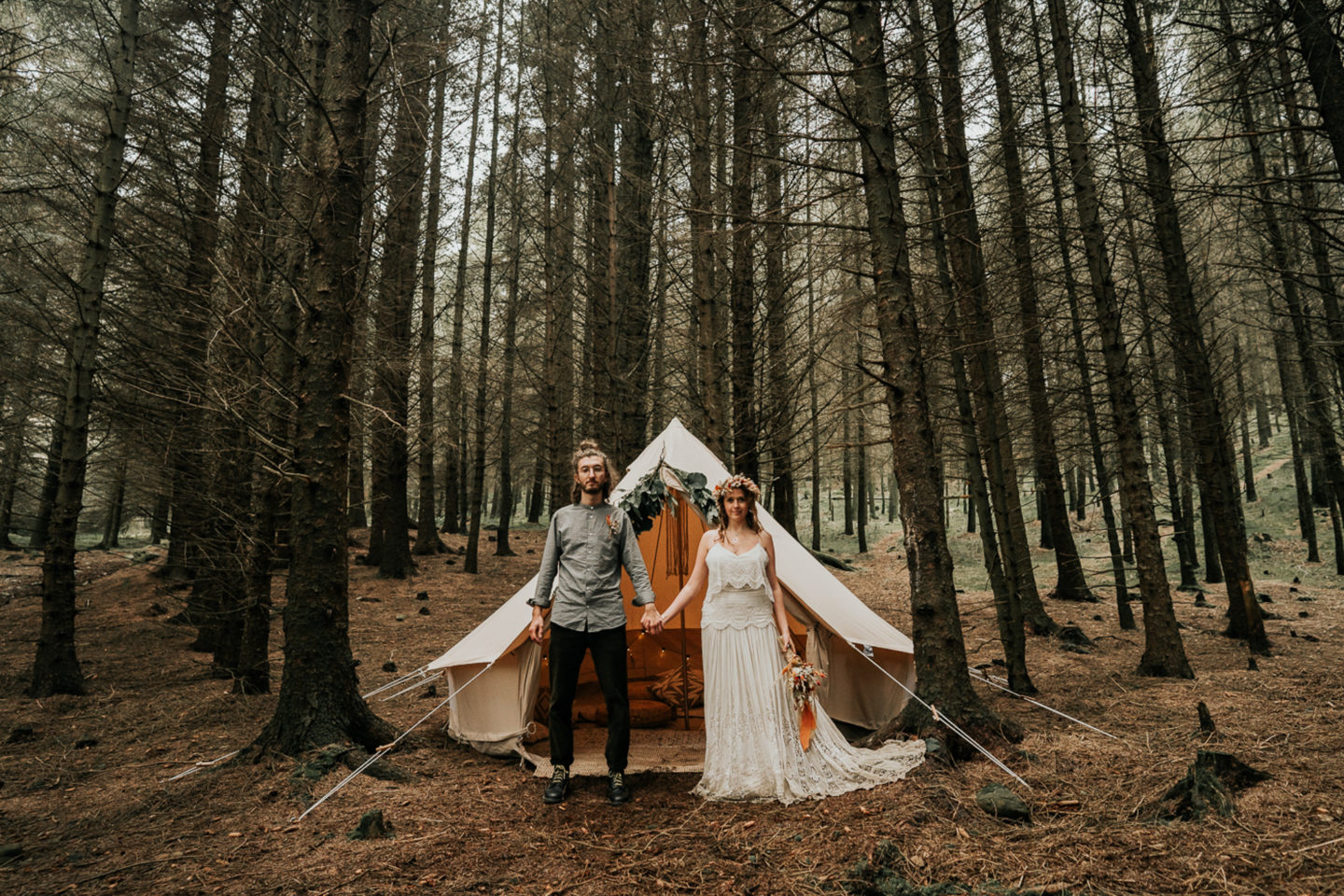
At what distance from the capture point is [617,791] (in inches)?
150

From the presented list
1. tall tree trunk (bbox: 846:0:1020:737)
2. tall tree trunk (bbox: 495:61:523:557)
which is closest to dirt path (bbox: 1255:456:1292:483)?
tall tree trunk (bbox: 495:61:523:557)

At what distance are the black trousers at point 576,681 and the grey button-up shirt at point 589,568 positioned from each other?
0.25 feet

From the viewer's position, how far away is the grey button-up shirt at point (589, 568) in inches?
156

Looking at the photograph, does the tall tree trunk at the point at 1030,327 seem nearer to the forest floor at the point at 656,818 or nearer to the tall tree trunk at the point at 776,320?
the tall tree trunk at the point at 776,320

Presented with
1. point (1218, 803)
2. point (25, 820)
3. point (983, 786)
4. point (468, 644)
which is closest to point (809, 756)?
point (983, 786)

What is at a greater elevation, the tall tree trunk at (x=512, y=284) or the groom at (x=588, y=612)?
the tall tree trunk at (x=512, y=284)

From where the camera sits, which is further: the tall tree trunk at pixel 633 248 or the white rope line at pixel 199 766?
the tall tree trunk at pixel 633 248

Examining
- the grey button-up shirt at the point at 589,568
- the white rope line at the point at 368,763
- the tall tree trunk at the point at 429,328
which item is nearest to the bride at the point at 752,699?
the grey button-up shirt at the point at 589,568

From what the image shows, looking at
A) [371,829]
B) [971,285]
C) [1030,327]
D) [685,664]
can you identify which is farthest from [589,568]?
[1030,327]

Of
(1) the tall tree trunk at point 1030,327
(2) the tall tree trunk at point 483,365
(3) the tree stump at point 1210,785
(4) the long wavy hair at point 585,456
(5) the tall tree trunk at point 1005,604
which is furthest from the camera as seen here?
(2) the tall tree trunk at point 483,365

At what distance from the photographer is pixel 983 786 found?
3.49 metres

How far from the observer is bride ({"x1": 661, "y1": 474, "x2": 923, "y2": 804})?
3730mm

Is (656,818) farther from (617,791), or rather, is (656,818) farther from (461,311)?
(461,311)

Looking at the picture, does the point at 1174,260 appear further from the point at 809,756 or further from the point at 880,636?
the point at 809,756
